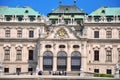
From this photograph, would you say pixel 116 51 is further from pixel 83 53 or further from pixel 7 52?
pixel 7 52

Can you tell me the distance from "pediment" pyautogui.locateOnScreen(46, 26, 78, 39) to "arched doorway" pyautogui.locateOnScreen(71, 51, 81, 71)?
11.3 ft

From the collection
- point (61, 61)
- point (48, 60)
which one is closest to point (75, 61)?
point (61, 61)

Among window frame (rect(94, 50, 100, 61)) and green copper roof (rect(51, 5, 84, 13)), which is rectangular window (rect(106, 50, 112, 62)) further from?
green copper roof (rect(51, 5, 84, 13))

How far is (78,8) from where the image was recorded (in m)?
109

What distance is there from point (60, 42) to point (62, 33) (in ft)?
6.07

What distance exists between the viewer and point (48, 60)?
100062mm

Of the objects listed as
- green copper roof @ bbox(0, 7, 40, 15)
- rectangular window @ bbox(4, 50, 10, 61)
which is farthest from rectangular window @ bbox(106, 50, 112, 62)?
rectangular window @ bbox(4, 50, 10, 61)

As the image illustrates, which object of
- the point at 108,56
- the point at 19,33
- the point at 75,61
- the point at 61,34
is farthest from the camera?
the point at 19,33

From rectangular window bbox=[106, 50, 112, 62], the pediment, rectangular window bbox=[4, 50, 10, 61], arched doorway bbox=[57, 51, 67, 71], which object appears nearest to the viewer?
arched doorway bbox=[57, 51, 67, 71]

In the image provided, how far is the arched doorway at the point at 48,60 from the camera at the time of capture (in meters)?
99.8

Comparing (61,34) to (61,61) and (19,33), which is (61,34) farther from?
(19,33)

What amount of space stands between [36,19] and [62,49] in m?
8.72

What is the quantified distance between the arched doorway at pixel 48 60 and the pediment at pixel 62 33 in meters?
3.42

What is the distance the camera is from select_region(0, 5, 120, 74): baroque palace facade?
100m
